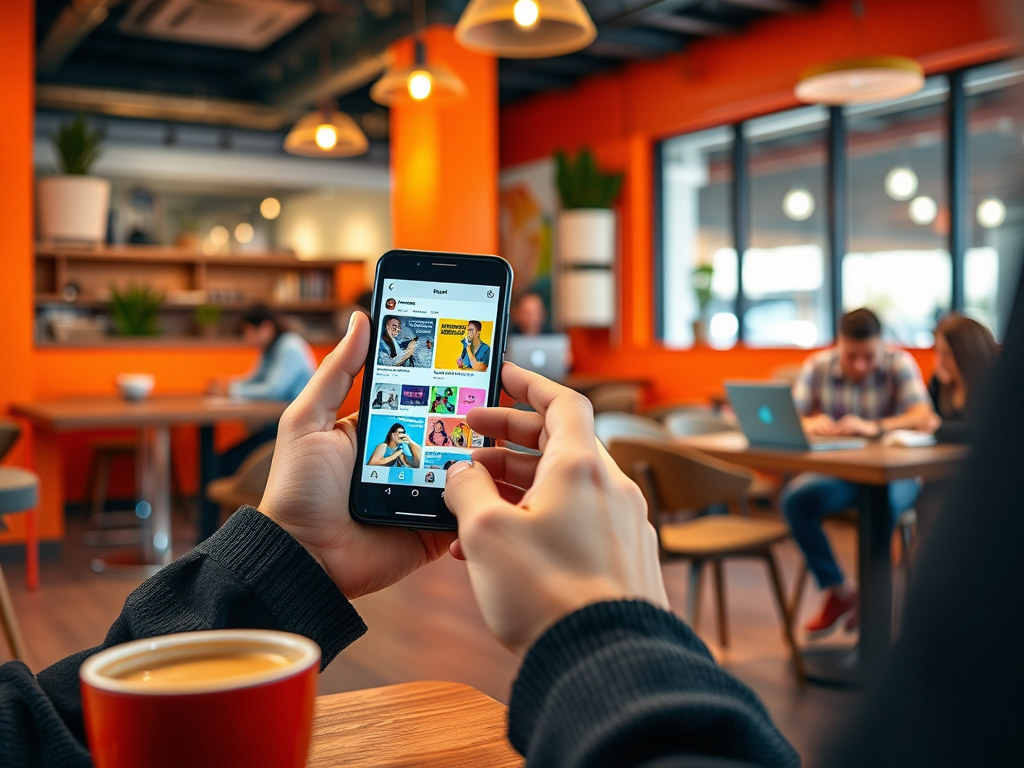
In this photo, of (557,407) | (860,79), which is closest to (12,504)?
(557,407)

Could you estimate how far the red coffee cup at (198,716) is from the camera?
42cm

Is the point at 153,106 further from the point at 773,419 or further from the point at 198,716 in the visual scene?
the point at 198,716

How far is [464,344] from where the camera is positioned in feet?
2.95

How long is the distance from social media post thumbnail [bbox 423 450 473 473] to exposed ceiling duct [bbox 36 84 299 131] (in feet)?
30.9

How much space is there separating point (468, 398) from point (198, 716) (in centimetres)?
48

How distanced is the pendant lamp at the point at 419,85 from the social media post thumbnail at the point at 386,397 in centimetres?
458

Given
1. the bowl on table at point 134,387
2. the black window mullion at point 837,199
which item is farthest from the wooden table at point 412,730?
the black window mullion at point 837,199

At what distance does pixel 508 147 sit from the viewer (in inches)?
412

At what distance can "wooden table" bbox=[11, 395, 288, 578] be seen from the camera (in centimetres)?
475

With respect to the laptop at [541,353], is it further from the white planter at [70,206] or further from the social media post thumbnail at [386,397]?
the social media post thumbnail at [386,397]

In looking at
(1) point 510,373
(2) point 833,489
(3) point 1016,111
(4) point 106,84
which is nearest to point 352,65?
(4) point 106,84

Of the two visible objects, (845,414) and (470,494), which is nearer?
(470,494)

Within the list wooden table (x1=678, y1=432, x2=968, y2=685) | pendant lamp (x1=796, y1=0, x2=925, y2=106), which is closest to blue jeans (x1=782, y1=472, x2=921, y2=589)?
wooden table (x1=678, y1=432, x2=968, y2=685)

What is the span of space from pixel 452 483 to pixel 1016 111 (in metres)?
0.42
